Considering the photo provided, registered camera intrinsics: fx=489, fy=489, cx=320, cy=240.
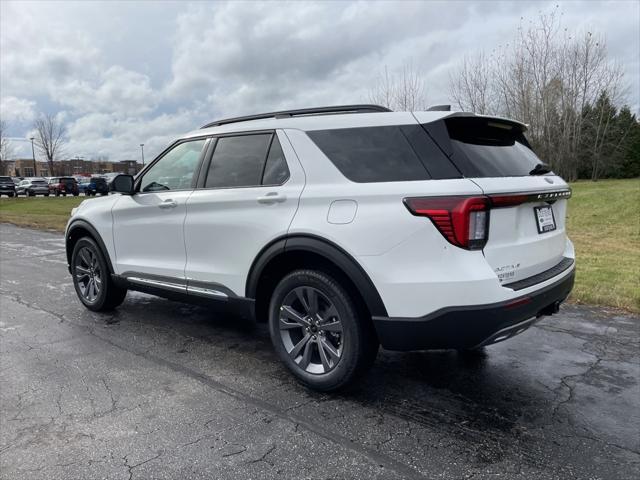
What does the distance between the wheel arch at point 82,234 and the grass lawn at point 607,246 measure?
5.26 m

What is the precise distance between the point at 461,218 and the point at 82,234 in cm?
449

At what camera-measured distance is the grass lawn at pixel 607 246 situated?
18.8 feet

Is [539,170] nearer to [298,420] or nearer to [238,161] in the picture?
[238,161]

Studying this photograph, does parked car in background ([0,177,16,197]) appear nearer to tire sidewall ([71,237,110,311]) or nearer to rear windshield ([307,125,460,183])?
tire sidewall ([71,237,110,311])

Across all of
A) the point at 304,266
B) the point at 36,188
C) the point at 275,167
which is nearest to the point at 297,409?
the point at 304,266

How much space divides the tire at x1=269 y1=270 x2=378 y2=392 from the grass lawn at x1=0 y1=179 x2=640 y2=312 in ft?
12.0

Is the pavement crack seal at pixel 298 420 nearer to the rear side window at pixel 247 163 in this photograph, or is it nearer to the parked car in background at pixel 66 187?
the rear side window at pixel 247 163

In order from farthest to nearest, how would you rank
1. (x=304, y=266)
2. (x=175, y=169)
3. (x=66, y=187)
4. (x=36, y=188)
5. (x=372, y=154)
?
(x=36, y=188) → (x=66, y=187) → (x=175, y=169) → (x=304, y=266) → (x=372, y=154)

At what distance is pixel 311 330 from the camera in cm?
343

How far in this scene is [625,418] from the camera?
9.84 feet

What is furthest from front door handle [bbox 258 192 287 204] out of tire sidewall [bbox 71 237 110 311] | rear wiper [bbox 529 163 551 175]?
tire sidewall [bbox 71 237 110 311]

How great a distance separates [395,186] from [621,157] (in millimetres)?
47449

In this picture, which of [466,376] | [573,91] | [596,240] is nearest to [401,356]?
[466,376]

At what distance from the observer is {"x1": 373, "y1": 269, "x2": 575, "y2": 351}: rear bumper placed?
2.76 metres
